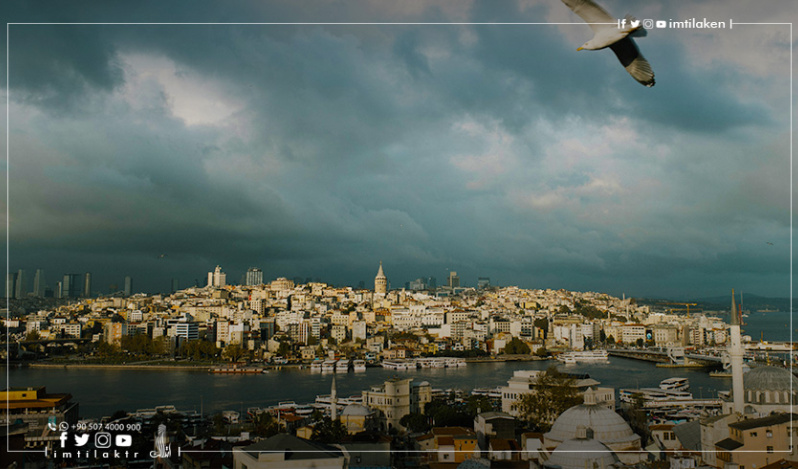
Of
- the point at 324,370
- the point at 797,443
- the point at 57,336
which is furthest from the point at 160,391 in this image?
the point at 57,336

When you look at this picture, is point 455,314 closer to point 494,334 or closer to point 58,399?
point 494,334

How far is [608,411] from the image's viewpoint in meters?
3.65

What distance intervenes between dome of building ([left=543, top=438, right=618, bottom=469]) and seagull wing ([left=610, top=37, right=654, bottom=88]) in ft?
6.14

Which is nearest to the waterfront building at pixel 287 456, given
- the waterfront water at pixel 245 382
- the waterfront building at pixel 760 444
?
the waterfront building at pixel 760 444

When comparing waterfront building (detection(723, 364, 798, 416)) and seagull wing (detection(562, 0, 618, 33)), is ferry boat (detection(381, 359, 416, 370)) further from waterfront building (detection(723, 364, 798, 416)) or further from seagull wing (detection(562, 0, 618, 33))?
seagull wing (detection(562, 0, 618, 33))

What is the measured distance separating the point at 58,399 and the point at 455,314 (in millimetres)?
17912

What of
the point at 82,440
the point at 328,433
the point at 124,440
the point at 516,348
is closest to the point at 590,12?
the point at 124,440

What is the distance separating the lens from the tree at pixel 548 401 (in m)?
5.34

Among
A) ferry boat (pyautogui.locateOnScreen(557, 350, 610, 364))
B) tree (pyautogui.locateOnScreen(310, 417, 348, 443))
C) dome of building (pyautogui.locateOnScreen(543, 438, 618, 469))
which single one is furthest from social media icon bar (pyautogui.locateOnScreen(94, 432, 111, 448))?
ferry boat (pyautogui.locateOnScreen(557, 350, 610, 364))

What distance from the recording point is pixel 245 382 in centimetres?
1148

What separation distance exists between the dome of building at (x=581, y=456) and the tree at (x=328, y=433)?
1.58 metres

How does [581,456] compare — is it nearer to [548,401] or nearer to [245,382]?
[548,401]

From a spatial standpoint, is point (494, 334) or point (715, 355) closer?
point (715, 355)

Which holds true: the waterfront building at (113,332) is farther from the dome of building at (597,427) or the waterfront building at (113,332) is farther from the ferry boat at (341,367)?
the dome of building at (597,427)
